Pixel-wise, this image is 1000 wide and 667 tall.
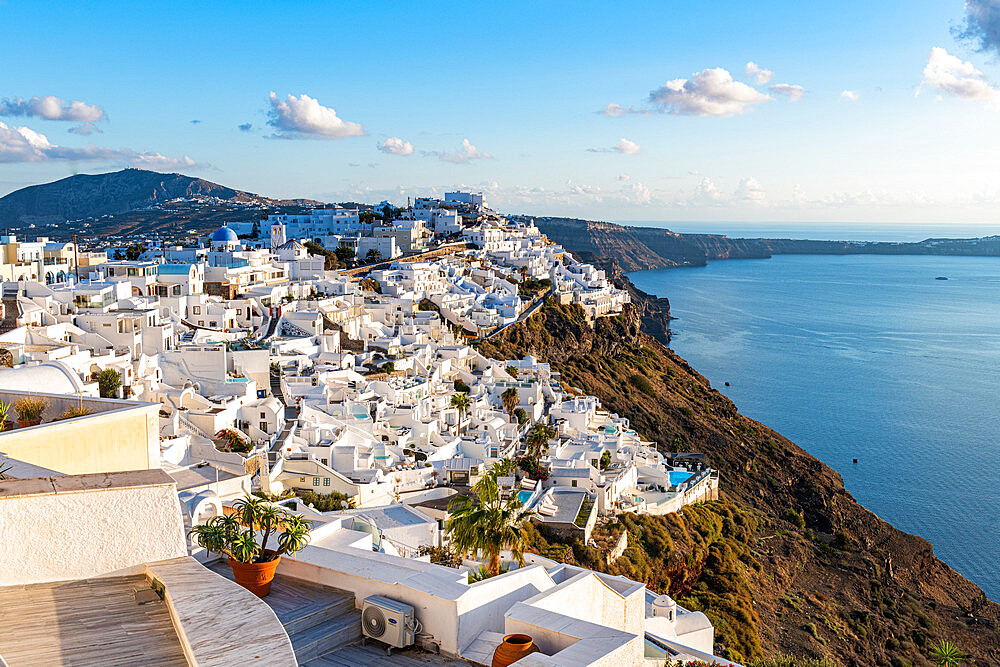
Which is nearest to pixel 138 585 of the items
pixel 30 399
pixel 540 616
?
pixel 540 616

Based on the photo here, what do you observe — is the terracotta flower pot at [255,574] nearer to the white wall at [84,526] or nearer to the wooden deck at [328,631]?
the wooden deck at [328,631]

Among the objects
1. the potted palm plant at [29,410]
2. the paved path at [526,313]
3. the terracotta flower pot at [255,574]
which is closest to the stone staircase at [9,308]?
the potted palm plant at [29,410]

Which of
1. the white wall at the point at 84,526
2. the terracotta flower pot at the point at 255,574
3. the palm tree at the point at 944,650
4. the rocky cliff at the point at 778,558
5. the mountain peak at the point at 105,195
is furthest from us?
the mountain peak at the point at 105,195

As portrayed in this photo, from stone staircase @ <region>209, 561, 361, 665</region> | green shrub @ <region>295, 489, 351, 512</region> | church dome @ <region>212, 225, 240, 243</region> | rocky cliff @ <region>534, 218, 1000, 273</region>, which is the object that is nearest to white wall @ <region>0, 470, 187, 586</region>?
stone staircase @ <region>209, 561, 361, 665</region>

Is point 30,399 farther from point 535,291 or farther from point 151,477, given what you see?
point 535,291

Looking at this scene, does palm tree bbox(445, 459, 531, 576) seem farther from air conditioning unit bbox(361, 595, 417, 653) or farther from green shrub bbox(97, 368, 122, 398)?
green shrub bbox(97, 368, 122, 398)

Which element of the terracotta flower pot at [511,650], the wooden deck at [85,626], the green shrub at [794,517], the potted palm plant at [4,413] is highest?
the potted palm plant at [4,413]
